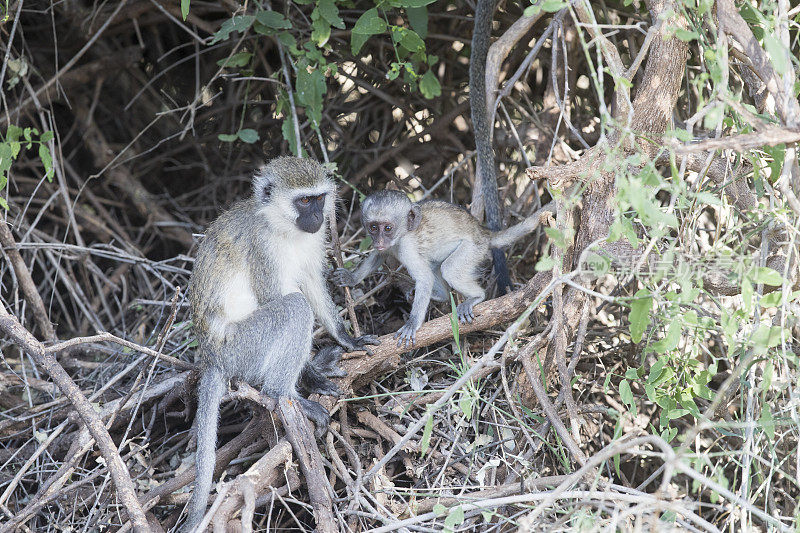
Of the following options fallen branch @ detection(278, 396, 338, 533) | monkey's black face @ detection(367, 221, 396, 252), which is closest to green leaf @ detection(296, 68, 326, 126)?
monkey's black face @ detection(367, 221, 396, 252)

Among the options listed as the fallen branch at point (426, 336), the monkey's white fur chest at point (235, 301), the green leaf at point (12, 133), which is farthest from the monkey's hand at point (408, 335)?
the green leaf at point (12, 133)

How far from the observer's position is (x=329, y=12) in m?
4.61

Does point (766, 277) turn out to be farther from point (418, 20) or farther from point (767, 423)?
point (418, 20)

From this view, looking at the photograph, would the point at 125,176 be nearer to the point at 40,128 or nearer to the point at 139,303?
the point at 40,128

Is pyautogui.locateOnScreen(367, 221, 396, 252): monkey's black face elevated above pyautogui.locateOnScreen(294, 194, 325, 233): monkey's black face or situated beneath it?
situated beneath

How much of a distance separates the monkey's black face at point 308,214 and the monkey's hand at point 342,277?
505mm

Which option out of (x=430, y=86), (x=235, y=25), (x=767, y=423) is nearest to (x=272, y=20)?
(x=235, y=25)

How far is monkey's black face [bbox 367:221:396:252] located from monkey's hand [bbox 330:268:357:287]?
27 cm

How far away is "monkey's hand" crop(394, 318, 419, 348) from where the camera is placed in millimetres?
4102

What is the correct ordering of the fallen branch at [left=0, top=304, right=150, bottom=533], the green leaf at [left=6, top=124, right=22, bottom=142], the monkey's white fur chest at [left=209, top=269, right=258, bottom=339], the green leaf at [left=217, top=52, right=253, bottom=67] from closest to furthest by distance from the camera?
the fallen branch at [left=0, top=304, right=150, bottom=533], the monkey's white fur chest at [left=209, top=269, right=258, bottom=339], the green leaf at [left=6, top=124, right=22, bottom=142], the green leaf at [left=217, top=52, right=253, bottom=67]

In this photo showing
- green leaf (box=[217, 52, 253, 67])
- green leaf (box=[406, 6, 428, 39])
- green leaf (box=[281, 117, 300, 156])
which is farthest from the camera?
green leaf (box=[217, 52, 253, 67])

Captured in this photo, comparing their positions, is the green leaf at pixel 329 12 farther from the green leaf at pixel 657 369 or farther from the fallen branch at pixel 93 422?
the green leaf at pixel 657 369

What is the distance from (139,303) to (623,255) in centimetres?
338

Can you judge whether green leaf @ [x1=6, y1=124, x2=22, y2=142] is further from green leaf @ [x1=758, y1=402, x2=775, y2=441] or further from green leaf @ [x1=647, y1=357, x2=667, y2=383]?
green leaf @ [x1=758, y1=402, x2=775, y2=441]
